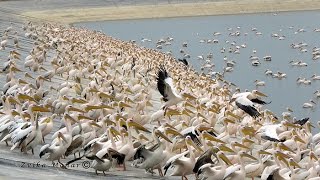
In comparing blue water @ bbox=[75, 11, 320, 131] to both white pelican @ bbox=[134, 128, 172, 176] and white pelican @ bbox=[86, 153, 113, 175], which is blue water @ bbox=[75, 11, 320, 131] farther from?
white pelican @ bbox=[86, 153, 113, 175]

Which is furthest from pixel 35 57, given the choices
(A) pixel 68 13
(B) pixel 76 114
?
(A) pixel 68 13

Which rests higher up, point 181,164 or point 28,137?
point 28,137

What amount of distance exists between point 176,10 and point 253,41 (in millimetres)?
13438

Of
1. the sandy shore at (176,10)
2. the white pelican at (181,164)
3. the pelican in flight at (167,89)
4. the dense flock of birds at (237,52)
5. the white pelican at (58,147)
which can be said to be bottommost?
the sandy shore at (176,10)

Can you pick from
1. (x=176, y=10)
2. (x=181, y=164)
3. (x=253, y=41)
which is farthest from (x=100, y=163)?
(x=176, y=10)

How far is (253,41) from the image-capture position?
40.2 m

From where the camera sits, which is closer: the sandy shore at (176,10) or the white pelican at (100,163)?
the white pelican at (100,163)

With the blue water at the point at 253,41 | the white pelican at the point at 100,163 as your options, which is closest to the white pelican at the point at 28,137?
the white pelican at the point at 100,163

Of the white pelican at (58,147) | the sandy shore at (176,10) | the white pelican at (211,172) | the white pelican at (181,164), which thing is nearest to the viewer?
the white pelican at (211,172)

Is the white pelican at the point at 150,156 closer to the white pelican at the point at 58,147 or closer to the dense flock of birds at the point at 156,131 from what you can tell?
the dense flock of birds at the point at 156,131

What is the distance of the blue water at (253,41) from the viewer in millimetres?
23234

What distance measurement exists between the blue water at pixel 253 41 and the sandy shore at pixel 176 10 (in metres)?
0.48

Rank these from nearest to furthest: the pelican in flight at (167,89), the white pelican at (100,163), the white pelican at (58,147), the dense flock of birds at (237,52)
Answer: the white pelican at (100,163) < the white pelican at (58,147) < the pelican in flight at (167,89) < the dense flock of birds at (237,52)

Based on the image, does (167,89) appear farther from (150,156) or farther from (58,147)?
(58,147)
